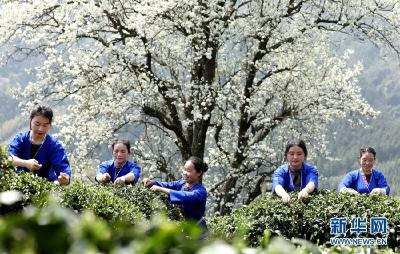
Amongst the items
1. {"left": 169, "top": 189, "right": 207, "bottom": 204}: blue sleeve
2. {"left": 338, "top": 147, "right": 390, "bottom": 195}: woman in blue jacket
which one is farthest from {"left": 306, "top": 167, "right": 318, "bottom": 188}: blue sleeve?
{"left": 169, "top": 189, "right": 207, "bottom": 204}: blue sleeve

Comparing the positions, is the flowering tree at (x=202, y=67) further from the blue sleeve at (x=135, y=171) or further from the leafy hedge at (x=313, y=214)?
the leafy hedge at (x=313, y=214)

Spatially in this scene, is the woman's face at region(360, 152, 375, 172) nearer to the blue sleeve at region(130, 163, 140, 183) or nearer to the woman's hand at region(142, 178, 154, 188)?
the woman's hand at region(142, 178, 154, 188)

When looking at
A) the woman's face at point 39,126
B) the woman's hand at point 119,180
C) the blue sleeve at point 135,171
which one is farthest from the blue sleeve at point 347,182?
the woman's face at point 39,126

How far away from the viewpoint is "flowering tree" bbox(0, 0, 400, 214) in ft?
55.8

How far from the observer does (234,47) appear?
1919 centimetres

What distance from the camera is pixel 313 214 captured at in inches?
320

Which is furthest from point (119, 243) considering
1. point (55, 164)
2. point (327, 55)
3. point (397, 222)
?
point (327, 55)

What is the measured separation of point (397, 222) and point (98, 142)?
1399 centimetres

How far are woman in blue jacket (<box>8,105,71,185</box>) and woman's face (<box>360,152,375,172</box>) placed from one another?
4778 millimetres

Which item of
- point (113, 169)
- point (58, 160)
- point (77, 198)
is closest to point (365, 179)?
point (113, 169)

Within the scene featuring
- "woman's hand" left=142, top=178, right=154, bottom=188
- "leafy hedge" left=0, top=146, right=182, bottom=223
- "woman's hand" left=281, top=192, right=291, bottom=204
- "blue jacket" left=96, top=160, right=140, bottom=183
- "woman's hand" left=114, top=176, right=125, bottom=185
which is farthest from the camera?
"blue jacket" left=96, top=160, right=140, bottom=183

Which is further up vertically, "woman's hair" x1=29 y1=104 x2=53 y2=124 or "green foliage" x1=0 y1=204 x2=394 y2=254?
"woman's hair" x1=29 y1=104 x2=53 y2=124

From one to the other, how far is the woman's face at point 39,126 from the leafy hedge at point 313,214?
276 cm

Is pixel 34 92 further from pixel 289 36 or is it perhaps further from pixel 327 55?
pixel 327 55
